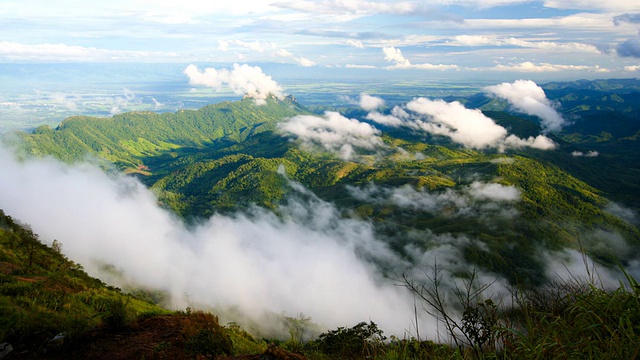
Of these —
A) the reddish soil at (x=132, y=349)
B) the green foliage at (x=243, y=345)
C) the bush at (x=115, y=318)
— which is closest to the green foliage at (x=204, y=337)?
the reddish soil at (x=132, y=349)

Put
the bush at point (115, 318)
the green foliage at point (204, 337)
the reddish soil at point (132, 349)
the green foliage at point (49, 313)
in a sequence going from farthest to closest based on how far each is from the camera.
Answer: the bush at point (115, 318) < the green foliage at point (204, 337) < the green foliage at point (49, 313) < the reddish soil at point (132, 349)

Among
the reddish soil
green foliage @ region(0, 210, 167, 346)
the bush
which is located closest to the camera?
the reddish soil

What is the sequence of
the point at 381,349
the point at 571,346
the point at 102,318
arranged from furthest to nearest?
the point at 102,318 → the point at 381,349 → the point at 571,346

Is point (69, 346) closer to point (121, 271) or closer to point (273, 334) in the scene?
point (273, 334)

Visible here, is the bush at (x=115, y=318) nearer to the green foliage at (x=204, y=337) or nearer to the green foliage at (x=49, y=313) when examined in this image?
the green foliage at (x=49, y=313)

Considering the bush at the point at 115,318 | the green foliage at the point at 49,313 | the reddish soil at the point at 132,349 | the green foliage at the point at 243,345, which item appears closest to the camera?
the reddish soil at the point at 132,349

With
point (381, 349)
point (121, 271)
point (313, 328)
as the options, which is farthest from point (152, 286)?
point (381, 349)

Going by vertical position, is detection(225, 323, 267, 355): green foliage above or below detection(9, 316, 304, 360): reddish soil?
below

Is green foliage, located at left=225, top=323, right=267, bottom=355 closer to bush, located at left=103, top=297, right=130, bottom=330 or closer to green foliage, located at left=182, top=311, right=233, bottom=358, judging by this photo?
green foliage, located at left=182, top=311, right=233, bottom=358

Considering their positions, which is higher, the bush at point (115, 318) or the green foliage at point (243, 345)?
the bush at point (115, 318)

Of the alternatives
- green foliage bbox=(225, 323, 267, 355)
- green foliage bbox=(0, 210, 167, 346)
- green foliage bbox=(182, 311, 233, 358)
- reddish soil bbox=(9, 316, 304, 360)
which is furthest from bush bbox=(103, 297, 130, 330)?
green foliage bbox=(225, 323, 267, 355)

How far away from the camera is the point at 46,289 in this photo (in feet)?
57.2

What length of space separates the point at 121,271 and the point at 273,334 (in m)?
96.3

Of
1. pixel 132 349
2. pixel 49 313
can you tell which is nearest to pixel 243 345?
pixel 132 349
